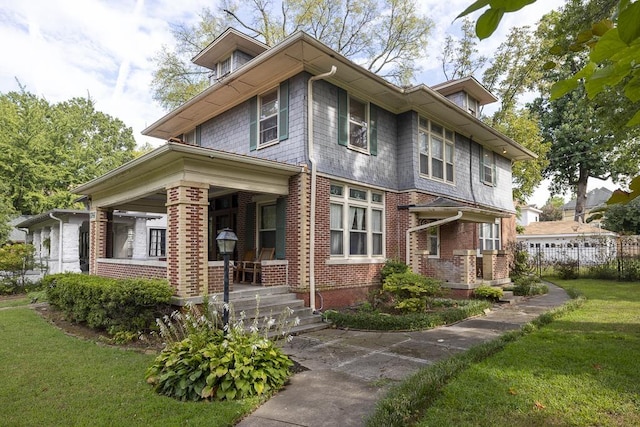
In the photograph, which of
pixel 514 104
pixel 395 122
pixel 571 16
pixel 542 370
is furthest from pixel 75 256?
pixel 514 104

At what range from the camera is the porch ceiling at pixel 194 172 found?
24.3 ft

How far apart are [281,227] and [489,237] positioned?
35.5 feet

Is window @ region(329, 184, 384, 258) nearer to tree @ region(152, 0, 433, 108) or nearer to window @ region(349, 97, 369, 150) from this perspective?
window @ region(349, 97, 369, 150)

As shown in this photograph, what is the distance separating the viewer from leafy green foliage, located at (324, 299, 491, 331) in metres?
8.01

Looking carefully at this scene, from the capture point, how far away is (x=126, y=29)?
9.52m

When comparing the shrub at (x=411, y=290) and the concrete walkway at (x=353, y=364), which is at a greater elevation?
the shrub at (x=411, y=290)

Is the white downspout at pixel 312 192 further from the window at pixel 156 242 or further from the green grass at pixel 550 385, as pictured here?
the window at pixel 156 242

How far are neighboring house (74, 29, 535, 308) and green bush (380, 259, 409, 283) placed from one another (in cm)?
23

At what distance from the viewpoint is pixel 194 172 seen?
24.7 feet

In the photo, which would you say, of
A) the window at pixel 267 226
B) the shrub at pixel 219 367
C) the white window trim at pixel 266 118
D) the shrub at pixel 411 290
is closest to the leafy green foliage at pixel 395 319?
the shrub at pixel 411 290

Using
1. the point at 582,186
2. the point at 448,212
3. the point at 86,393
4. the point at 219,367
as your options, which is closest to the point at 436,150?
the point at 448,212

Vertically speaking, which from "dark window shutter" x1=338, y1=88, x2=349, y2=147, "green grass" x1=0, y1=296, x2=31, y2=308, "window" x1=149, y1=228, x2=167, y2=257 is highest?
"dark window shutter" x1=338, y1=88, x2=349, y2=147

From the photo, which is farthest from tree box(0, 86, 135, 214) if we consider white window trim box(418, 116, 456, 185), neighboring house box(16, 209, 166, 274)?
white window trim box(418, 116, 456, 185)

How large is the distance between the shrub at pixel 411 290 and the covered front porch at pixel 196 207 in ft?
8.52
